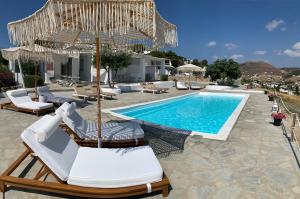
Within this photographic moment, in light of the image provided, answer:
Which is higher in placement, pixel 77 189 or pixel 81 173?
pixel 81 173

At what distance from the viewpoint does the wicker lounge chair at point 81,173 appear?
137 inches

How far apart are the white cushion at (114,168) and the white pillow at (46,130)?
645mm

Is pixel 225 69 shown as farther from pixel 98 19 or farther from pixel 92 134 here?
pixel 98 19

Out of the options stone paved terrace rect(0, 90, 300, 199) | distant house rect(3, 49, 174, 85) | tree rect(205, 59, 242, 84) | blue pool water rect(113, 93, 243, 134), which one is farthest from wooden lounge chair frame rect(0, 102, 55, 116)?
tree rect(205, 59, 242, 84)

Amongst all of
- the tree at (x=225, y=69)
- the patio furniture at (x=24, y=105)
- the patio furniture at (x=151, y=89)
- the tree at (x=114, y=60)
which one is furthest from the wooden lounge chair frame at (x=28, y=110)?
the tree at (x=225, y=69)

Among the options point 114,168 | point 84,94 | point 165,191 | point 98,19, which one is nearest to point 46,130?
point 114,168

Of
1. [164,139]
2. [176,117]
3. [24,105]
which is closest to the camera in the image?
[164,139]

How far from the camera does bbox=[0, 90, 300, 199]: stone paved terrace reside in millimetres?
3998

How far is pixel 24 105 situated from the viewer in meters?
9.40

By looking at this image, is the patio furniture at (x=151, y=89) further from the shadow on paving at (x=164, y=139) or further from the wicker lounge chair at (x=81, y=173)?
the wicker lounge chair at (x=81, y=173)

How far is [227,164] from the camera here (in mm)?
5062

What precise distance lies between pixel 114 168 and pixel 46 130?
47.5 inches

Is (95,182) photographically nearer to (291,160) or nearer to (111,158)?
(111,158)

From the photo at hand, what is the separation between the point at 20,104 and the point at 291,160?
30.1ft
